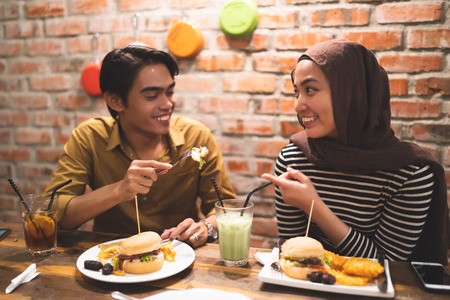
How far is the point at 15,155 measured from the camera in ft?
8.90

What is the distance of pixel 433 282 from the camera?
1148 mm

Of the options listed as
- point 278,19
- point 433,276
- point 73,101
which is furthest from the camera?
point 73,101

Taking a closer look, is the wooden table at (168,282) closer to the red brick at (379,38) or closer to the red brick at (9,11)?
the red brick at (379,38)

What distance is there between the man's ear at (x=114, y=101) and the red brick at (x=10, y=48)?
1.03 metres

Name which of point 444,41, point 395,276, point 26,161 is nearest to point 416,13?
point 444,41

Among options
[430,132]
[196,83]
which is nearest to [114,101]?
[196,83]

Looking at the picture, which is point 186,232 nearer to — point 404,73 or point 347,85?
point 347,85

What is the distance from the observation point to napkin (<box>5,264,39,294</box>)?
116 cm

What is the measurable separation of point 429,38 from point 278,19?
0.76 metres

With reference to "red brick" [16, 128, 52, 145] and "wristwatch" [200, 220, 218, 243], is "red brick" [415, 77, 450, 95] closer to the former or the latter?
"wristwatch" [200, 220, 218, 243]

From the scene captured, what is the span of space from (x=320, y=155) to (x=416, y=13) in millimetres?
910

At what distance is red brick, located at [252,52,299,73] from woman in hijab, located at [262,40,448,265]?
20.8 inches

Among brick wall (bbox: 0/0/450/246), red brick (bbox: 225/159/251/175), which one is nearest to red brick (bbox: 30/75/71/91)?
brick wall (bbox: 0/0/450/246)

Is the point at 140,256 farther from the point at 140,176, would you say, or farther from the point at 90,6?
the point at 90,6
